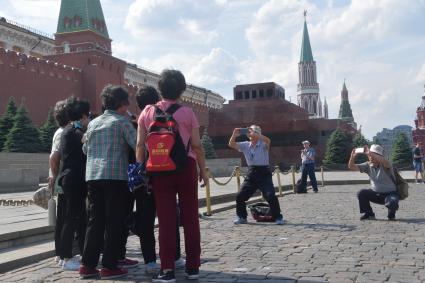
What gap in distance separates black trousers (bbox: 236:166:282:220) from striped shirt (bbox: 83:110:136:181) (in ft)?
11.5

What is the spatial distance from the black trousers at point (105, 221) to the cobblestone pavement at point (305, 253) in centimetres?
23

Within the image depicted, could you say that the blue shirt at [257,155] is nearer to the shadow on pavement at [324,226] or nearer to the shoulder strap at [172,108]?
the shadow on pavement at [324,226]

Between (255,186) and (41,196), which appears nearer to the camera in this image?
(41,196)

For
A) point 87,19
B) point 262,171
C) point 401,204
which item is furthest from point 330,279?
point 87,19

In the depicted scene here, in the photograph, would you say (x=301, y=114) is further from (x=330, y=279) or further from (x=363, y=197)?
(x=330, y=279)

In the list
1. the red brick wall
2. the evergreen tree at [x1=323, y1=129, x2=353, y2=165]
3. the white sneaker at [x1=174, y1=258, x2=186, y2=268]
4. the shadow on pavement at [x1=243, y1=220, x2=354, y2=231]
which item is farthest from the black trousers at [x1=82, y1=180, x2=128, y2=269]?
the evergreen tree at [x1=323, y1=129, x2=353, y2=165]

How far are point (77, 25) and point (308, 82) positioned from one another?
87.0m

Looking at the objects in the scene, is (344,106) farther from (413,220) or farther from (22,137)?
(413,220)

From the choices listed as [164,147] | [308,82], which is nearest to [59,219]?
[164,147]

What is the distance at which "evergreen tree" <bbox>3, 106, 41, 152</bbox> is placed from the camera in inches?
1027

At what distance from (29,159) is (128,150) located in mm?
20537

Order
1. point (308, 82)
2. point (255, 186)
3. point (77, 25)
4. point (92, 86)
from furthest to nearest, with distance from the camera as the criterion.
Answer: point (308, 82), point (77, 25), point (92, 86), point (255, 186)

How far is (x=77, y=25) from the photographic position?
53.6 metres

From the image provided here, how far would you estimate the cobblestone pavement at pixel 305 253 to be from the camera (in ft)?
14.0
